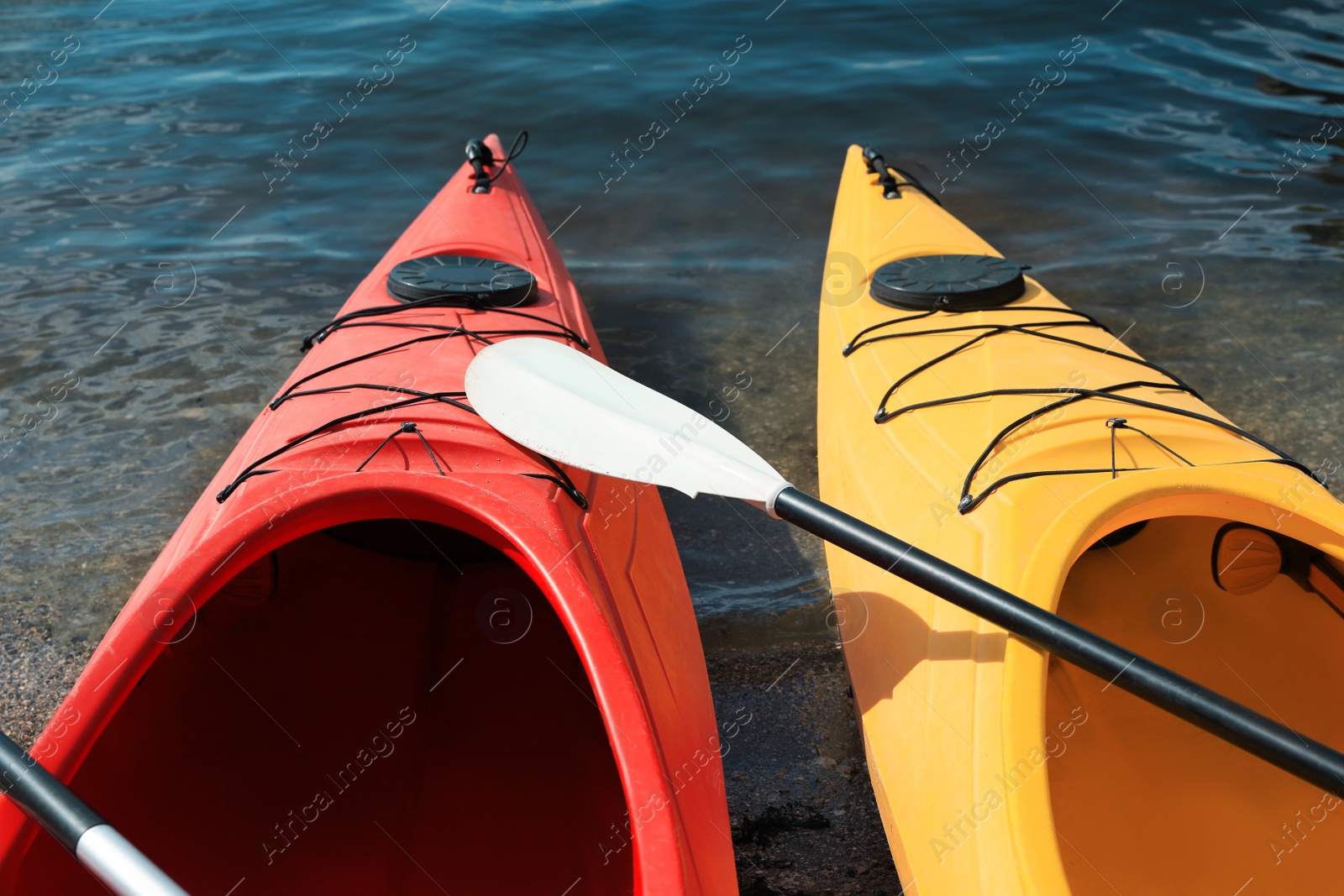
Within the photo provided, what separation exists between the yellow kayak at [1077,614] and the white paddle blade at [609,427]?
483mm

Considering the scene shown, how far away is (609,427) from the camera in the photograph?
2.16 metres

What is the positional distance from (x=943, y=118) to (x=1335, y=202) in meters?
2.41

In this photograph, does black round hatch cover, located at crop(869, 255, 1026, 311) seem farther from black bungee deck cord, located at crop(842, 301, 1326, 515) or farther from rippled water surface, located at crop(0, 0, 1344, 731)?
rippled water surface, located at crop(0, 0, 1344, 731)

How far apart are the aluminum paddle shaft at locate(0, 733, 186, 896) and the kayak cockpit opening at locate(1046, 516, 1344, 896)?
65.3 inches

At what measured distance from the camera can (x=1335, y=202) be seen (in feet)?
18.6

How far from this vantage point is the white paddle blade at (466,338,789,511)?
1997mm

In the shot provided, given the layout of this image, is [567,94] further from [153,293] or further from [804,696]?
[804,696]

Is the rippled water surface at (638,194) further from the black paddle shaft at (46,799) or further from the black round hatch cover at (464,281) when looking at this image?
the black paddle shaft at (46,799)

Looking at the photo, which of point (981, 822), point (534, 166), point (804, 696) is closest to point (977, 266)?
point (804, 696)
